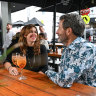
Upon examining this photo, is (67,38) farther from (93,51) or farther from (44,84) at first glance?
(44,84)

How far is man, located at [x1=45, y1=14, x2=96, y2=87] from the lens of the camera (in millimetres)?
1035

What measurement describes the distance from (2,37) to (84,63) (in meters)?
6.11

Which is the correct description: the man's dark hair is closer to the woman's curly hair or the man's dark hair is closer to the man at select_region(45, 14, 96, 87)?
the man at select_region(45, 14, 96, 87)

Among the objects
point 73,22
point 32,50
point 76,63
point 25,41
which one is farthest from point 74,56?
point 25,41

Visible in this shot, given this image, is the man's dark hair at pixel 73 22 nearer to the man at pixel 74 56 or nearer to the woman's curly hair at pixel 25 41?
the man at pixel 74 56

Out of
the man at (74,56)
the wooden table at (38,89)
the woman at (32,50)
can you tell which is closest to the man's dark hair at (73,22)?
the man at (74,56)

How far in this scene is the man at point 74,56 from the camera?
104 cm

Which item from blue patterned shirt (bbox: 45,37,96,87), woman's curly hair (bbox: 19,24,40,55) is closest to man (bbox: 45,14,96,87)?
blue patterned shirt (bbox: 45,37,96,87)

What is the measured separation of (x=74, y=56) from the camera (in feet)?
3.58

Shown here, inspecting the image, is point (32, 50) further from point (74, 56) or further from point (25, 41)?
point (74, 56)

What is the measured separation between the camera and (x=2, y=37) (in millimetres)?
6629

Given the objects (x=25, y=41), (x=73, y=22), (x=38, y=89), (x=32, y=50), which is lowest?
(x=38, y=89)

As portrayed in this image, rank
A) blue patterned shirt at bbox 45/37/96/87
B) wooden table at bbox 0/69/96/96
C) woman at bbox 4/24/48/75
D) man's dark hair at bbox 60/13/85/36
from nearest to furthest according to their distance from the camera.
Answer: wooden table at bbox 0/69/96/96
blue patterned shirt at bbox 45/37/96/87
man's dark hair at bbox 60/13/85/36
woman at bbox 4/24/48/75

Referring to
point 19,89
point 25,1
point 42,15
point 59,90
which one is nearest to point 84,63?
point 59,90
